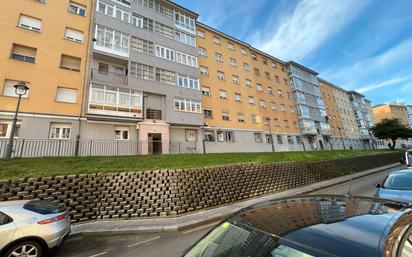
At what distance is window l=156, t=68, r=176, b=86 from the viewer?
65.2 feet

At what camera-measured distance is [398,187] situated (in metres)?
5.72

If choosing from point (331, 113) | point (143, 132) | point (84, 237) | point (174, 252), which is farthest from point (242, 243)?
point (331, 113)

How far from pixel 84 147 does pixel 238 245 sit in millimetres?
16437

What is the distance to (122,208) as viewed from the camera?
7758 millimetres

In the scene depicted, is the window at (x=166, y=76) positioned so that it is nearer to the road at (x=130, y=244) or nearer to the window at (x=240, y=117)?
the window at (x=240, y=117)

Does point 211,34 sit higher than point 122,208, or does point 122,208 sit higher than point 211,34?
point 211,34

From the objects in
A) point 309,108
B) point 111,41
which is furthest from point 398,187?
point 309,108

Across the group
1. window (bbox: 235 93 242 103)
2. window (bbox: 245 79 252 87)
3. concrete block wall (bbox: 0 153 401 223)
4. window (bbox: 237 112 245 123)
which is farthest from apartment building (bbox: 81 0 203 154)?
window (bbox: 245 79 252 87)

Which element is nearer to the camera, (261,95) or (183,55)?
(183,55)

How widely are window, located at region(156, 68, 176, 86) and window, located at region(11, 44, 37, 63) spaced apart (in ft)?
32.2

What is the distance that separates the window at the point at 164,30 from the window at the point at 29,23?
10.3m

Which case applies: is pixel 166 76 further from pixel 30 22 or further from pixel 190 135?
pixel 30 22

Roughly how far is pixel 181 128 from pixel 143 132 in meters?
4.40

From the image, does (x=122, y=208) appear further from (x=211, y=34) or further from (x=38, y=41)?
(x=211, y=34)
